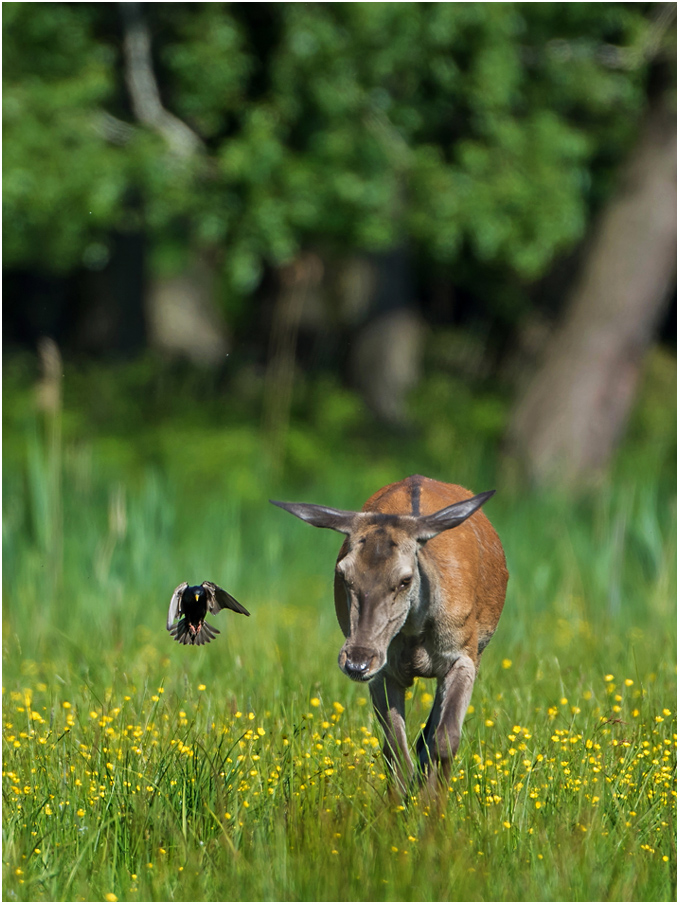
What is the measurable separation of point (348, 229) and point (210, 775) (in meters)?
9.21

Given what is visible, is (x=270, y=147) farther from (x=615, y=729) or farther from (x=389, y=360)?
(x=615, y=729)

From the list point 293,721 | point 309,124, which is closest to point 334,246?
point 309,124

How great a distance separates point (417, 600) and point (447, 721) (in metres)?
0.43

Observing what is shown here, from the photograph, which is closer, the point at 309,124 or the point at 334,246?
the point at 309,124

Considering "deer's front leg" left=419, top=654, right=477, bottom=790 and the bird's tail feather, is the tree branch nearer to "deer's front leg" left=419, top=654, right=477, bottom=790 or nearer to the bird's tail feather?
"deer's front leg" left=419, top=654, right=477, bottom=790

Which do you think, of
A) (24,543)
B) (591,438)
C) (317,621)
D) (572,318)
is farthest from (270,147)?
(317,621)

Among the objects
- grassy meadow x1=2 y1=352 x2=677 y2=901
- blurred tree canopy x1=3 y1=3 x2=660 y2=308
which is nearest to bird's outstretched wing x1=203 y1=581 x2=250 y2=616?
grassy meadow x1=2 y1=352 x2=677 y2=901

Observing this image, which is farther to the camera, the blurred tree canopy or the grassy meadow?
the blurred tree canopy

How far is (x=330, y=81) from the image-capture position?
36.1 feet

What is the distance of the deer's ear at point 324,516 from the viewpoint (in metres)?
2.45

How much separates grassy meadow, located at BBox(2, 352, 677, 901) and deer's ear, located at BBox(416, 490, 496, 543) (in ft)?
2.84

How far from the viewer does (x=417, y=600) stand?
2.75 metres

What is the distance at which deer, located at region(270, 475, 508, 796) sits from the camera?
250 centimetres

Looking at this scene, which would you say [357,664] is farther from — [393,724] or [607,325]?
[607,325]
